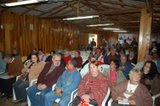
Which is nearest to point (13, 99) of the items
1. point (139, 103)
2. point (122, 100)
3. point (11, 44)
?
point (122, 100)

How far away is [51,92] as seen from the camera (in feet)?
11.0

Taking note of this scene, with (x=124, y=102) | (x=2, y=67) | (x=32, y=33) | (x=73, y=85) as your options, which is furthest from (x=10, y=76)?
(x=32, y=33)

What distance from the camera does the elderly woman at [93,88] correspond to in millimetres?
2834

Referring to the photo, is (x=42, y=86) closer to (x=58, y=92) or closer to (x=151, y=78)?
(x=58, y=92)

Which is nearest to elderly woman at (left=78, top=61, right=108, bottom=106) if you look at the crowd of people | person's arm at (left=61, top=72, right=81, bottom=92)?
the crowd of people

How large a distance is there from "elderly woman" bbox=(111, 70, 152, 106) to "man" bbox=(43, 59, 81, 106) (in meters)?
0.75

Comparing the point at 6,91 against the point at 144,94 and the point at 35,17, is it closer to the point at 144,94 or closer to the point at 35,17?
the point at 144,94

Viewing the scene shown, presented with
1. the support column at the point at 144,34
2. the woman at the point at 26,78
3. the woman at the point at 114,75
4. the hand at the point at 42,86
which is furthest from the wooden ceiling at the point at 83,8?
the hand at the point at 42,86

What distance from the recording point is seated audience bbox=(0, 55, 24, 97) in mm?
4434

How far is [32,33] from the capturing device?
28.0 ft

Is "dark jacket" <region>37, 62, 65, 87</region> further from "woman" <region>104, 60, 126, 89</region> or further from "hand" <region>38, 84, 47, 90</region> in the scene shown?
"woman" <region>104, 60, 126, 89</region>

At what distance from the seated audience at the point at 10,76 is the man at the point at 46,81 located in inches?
41.9

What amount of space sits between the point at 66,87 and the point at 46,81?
0.58 m

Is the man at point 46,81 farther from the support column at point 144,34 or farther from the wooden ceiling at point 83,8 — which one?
the wooden ceiling at point 83,8
